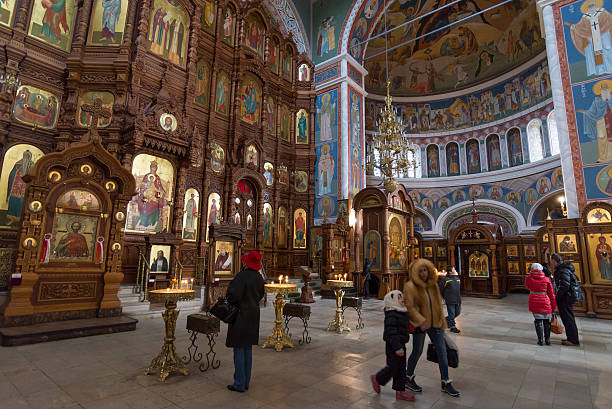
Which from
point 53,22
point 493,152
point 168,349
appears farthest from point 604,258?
point 53,22

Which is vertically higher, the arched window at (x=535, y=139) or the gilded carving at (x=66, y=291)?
the arched window at (x=535, y=139)

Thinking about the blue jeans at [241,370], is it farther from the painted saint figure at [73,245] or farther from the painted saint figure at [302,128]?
the painted saint figure at [302,128]

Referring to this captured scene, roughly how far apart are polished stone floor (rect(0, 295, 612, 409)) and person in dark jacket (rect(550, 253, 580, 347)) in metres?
0.22

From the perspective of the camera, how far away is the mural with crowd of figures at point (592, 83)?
991cm

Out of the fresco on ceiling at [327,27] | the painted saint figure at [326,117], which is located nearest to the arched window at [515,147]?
the painted saint figure at [326,117]

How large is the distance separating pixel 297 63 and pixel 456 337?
16.5 meters

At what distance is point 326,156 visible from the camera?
56.2 ft

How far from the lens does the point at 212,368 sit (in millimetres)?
4398

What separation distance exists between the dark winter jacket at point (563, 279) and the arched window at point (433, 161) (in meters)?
16.7

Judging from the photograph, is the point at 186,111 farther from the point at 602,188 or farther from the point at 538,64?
the point at 538,64

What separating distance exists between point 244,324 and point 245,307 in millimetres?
194

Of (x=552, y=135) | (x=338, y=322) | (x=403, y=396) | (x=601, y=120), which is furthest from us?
(x=552, y=135)

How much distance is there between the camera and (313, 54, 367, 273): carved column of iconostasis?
53.7 ft

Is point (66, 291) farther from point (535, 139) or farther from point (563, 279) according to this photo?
point (535, 139)
